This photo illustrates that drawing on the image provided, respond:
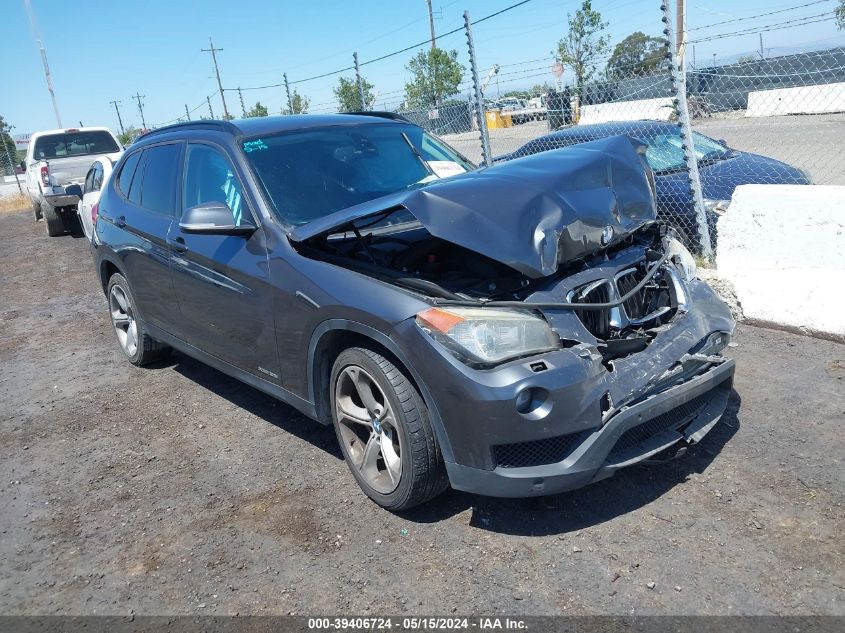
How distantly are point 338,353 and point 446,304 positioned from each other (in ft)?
2.51

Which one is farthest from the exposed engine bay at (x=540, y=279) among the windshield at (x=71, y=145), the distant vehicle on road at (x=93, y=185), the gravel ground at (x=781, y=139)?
the windshield at (x=71, y=145)

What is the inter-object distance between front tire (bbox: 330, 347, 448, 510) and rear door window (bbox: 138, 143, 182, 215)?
2095 mm

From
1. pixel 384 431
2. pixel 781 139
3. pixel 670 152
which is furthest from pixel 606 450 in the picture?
pixel 781 139

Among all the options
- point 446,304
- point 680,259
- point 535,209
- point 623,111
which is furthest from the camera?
point 623,111

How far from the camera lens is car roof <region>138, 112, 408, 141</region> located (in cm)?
429

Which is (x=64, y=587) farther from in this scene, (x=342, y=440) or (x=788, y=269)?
(x=788, y=269)

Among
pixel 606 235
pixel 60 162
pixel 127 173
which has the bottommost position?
pixel 606 235

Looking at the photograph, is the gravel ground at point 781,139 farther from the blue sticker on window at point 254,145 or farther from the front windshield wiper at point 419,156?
the blue sticker on window at point 254,145

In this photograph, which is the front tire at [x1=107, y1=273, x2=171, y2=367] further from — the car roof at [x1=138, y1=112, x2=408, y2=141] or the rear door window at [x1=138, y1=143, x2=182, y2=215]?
the car roof at [x1=138, y1=112, x2=408, y2=141]

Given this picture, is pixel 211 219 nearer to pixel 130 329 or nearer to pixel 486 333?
pixel 486 333

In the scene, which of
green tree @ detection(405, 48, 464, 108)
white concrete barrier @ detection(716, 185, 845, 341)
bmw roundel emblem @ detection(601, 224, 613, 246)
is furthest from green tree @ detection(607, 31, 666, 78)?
green tree @ detection(405, 48, 464, 108)

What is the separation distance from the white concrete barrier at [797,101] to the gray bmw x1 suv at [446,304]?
13525 mm

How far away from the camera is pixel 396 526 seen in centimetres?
329

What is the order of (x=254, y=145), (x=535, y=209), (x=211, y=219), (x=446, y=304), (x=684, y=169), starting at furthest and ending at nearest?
(x=684, y=169)
(x=254, y=145)
(x=211, y=219)
(x=535, y=209)
(x=446, y=304)
